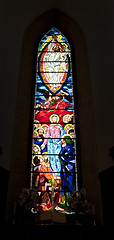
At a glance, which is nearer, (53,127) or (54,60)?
(53,127)

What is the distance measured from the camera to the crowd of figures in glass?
556cm

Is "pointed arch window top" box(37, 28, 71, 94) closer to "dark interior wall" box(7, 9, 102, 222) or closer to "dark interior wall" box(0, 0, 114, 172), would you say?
"dark interior wall" box(7, 9, 102, 222)

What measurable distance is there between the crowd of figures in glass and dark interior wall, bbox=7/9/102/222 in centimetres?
25

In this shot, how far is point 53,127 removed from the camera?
629 cm
